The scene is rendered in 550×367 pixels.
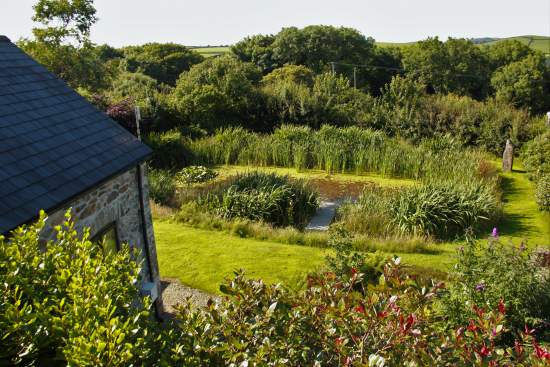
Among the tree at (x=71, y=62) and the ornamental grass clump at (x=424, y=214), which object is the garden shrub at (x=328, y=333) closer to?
the ornamental grass clump at (x=424, y=214)

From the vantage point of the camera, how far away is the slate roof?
4.86 metres

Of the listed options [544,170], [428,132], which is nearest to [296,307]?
[544,170]

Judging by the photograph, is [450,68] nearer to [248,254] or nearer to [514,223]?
[514,223]

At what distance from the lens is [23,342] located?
234 centimetres

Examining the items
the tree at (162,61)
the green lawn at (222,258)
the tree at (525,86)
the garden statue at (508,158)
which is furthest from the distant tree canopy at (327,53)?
the green lawn at (222,258)

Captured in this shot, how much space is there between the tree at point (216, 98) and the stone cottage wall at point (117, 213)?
41.8 ft

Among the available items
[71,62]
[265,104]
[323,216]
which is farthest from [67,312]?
[71,62]

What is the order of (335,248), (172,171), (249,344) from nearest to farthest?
(249,344), (335,248), (172,171)

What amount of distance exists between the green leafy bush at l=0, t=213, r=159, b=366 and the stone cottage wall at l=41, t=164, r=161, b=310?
2326mm

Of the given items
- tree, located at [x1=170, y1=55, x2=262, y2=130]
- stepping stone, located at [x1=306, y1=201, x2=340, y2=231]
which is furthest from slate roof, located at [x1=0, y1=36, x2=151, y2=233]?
tree, located at [x1=170, y1=55, x2=262, y2=130]

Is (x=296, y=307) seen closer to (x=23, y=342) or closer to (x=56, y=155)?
(x=23, y=342)

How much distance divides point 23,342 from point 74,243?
0.93m

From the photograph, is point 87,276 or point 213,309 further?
point 213,309

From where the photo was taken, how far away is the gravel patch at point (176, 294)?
804 cm
